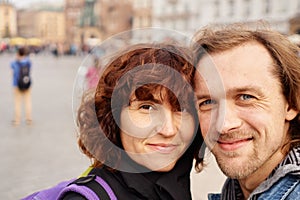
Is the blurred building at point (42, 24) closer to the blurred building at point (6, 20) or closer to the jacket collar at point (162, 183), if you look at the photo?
the blurred building at point (6, 20)

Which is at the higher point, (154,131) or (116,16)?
(154,131)

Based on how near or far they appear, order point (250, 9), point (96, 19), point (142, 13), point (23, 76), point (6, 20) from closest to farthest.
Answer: point (23, 76) < point (250, 9) < point (142, 13) < point (96, 19) < point (6, 20)

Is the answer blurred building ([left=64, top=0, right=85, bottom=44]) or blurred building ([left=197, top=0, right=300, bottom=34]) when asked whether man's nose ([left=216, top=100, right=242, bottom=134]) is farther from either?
blurred building ([left=64, top=0, right=85, bottom=44])

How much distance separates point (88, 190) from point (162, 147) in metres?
0.26

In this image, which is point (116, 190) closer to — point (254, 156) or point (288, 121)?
point (254, 156)

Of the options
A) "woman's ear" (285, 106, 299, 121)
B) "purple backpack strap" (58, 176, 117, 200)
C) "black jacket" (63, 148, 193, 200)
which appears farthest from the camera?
"woman's ear" (285, 106, 299, 121)

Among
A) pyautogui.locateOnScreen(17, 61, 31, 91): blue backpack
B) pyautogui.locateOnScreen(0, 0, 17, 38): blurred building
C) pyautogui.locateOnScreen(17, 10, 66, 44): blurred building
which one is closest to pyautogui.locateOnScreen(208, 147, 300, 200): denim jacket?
pyautogui.locateOnScreen(17, 61, 31, 91): blue backpack

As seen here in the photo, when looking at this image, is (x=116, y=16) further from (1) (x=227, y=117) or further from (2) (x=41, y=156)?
(1) (x=227, y=117)

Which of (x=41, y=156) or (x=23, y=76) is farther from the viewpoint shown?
(x=23, y=76)

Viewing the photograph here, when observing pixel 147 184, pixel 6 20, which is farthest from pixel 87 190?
pixel 6 20

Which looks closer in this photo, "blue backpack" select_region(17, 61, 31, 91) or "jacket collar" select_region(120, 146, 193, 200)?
"jacket collar" select_region(120, 146, 193, 200)

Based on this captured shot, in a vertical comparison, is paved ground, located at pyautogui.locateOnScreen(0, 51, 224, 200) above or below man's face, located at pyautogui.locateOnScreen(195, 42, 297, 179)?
below

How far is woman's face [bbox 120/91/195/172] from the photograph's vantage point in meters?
1.46

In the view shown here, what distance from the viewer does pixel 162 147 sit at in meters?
1.48
